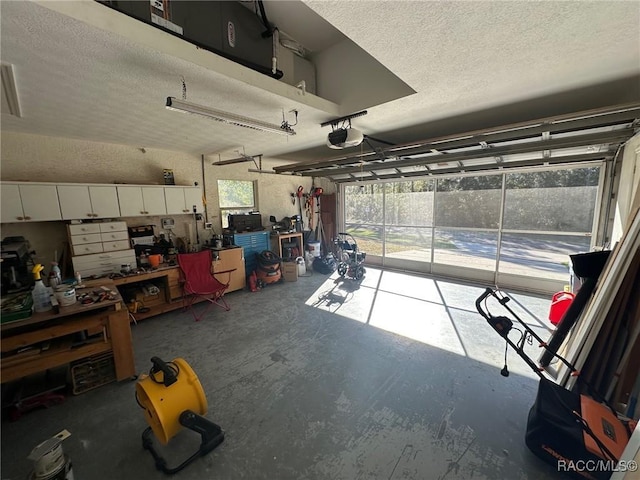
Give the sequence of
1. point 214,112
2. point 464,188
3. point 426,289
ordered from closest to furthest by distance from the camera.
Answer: point 214,112, point 426,289, point 464,188

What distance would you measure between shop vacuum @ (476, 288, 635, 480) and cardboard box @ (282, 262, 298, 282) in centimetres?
390

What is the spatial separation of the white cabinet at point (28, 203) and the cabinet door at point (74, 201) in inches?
2.0

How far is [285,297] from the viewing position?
4234mm

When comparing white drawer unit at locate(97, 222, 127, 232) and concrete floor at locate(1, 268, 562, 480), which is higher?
white drawer unit at locate(97, 222, 127, 232)

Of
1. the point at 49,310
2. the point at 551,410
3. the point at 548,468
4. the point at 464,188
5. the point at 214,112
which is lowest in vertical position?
the point at 548,468

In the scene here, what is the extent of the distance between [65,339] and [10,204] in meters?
1.77

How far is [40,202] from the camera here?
9.13 feet

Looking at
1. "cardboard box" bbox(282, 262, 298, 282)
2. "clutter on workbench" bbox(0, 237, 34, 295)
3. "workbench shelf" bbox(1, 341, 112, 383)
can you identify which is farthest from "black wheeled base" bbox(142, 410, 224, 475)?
"cardboard box" bbox(282, 262, 298, 282)

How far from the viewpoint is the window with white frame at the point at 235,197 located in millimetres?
4867

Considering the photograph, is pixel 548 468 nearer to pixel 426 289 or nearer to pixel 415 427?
pixel 415 427

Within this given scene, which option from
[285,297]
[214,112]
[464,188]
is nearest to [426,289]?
[464,188]

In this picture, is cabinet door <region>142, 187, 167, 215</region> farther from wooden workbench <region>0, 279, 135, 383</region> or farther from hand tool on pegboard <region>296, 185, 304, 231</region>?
hand tool on pegboard <region>296, 185, 304, 231</region>

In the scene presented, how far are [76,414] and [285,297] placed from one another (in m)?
2.71

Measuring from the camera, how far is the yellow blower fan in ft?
4.98
